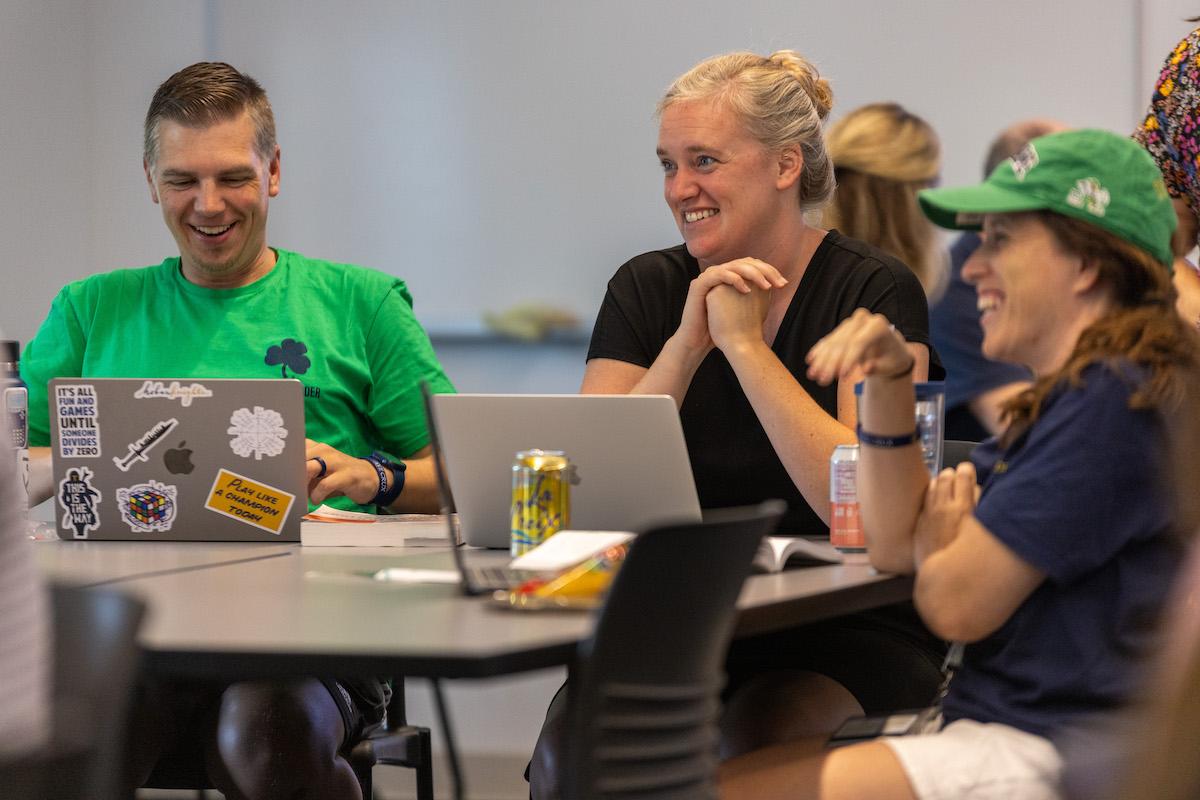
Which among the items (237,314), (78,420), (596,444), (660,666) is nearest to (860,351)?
(596,444)

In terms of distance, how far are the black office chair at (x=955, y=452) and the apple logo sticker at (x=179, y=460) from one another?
3.54 ft

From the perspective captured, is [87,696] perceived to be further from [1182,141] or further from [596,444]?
[1182,141]

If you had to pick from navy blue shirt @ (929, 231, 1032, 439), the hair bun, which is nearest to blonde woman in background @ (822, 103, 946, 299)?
navy blue shirt @ (929, 231, 1032, 439)

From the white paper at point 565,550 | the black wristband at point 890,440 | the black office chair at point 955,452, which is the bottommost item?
the black office chair at point 955,452

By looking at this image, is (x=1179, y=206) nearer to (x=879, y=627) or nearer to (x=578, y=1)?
(x=879, y=627)

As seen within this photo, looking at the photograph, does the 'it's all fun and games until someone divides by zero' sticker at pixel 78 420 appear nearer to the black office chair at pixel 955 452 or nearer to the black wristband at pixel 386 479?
the black wristband at pixel 386 479

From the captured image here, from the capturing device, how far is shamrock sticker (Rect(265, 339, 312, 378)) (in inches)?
98.0

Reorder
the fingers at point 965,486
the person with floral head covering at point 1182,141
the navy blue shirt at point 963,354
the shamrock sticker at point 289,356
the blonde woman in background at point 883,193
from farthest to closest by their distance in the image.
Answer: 1. the blonde woman in background at point 883,193
2. the navy blue shirt at point 963,354
3. the shamrock sticker at point 289,356
4. the person with floral head covering at point 1182,141
5. the fingers at point 965,486

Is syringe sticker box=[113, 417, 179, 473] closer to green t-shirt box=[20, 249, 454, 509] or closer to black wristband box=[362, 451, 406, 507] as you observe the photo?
black wristband box=[362, 451, 406, 507]

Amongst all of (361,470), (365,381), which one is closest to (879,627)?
(361,470)

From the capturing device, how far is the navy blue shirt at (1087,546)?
1416 millimetres

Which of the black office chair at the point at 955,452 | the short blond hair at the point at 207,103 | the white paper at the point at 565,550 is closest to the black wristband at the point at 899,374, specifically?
the white paper at the point at 565,550

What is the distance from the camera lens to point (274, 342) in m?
2.51

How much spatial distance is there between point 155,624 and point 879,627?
3.50 ft
